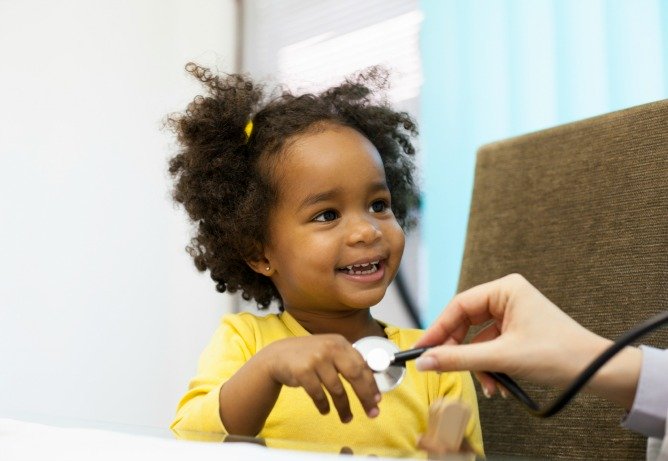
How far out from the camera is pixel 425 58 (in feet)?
7.56

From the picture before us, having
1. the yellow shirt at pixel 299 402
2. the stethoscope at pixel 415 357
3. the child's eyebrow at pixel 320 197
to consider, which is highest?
the child's eyebrow at pixel 320 197

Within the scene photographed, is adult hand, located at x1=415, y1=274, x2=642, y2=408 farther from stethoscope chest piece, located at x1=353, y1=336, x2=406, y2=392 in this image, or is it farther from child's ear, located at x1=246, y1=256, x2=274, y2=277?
child's ear, located at x1=246, y1=256, x2=274, y2=277

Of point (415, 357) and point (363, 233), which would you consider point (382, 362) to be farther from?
point (363, 233)

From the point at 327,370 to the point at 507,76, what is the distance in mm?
1536

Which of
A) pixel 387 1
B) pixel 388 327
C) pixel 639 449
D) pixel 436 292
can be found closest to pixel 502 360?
pixel 639 449

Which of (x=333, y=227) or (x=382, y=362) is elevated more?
(x=333, y=227)

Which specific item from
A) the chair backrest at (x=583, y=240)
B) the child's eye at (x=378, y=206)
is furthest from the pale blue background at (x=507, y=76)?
the child's eye at (x=378, y=206)

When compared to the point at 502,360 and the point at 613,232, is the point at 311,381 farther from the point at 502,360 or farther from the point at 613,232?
the point at 613,232

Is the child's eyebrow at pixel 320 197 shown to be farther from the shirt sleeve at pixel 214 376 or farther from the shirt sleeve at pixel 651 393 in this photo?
the shirt sleeve at pixel 651 393

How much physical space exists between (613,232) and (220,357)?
21.5 inches

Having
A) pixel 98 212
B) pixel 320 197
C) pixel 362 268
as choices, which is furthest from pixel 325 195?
pixel 98 212

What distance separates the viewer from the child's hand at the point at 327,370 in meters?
0.76

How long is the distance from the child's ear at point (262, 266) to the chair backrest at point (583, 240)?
303 millimetres

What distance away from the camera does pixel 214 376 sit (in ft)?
3.33
